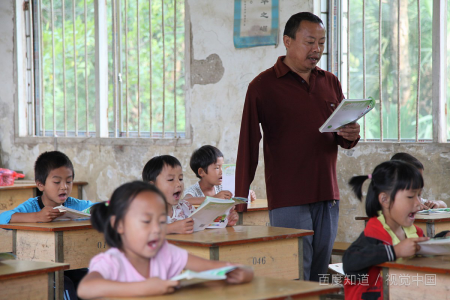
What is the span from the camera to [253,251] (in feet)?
8.63

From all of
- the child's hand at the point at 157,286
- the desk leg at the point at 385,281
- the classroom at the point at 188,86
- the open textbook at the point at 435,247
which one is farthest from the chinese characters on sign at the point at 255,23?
the child's hand at the point at 157,286

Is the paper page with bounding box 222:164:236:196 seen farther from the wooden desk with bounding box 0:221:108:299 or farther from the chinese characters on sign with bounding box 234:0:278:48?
the chinese characters on sign with bounding box 234:0:278:48

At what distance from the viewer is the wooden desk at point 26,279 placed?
2.05 meters

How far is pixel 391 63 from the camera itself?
14.7 ft

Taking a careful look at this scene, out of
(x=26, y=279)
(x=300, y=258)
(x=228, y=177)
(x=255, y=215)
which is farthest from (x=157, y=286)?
(x=255, y=215)

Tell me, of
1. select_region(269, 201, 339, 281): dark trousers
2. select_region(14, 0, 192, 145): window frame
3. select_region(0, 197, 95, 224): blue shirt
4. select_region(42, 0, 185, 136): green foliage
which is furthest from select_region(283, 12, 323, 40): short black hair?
select_region(42, 0, 185, 136): green foliage

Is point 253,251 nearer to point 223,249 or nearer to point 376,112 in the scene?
point 223,249

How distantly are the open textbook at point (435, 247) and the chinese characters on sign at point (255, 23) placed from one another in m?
3.07

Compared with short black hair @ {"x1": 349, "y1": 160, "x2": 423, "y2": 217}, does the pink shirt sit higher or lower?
lower

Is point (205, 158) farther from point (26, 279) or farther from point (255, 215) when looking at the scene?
point (26, 279)

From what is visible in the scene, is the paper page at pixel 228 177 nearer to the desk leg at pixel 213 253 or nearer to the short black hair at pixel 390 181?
the desk leg at pixel 213 253

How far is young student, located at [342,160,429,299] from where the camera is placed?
213 cm

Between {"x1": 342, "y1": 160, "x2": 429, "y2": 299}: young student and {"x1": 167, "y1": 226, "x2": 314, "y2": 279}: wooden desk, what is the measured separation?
49 centimetres

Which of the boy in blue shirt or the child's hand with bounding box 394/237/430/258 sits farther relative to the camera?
the boy in blue shirt
